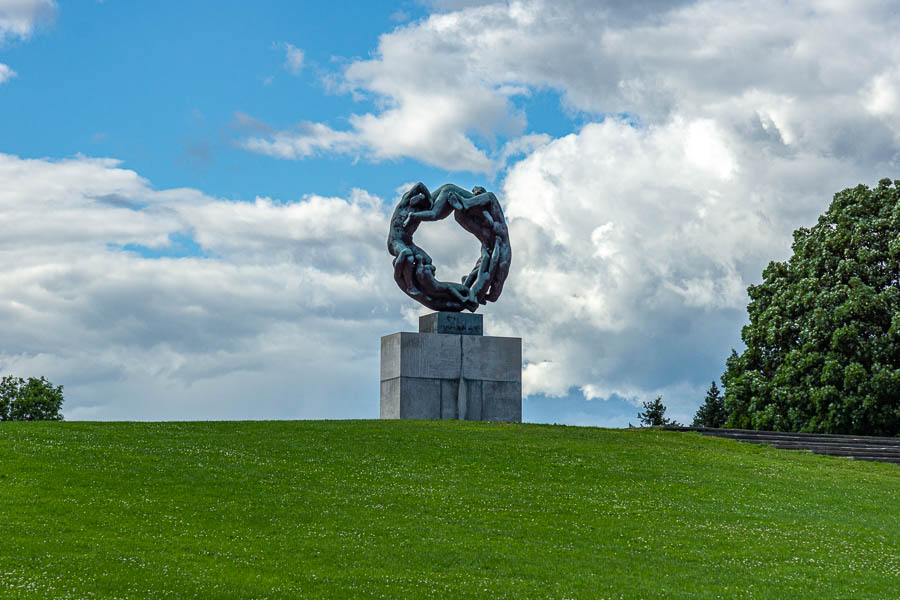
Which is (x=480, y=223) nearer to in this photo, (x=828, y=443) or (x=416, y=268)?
(x=416, y=268)

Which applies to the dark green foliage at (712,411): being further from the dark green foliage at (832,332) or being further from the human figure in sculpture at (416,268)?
the human figure in sculpture at (416,268)

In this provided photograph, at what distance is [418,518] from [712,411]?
4725 cm

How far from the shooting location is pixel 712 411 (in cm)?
6184

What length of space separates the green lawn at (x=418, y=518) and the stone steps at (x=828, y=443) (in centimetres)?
525

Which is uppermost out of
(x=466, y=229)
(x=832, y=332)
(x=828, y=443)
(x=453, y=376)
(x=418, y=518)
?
(x=466, y=229)

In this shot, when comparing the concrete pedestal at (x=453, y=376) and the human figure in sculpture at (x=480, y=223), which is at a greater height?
the human figure in sculpture at (x=480, y=223)

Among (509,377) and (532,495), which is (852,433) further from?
(532,495)

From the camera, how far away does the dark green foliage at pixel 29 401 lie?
50.4 metres

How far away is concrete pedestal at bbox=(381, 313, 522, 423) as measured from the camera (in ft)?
109

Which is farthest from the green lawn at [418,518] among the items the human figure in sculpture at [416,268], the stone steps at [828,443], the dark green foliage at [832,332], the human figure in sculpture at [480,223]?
the dark green foliage at [832,332]

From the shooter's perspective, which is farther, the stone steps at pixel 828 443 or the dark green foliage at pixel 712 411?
the dark green foliage at pixel 712 411

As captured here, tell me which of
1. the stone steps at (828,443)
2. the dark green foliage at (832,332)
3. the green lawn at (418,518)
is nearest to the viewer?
the green lawn at (418,518)

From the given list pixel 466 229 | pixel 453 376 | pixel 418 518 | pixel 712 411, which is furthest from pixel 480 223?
pixel 712 411

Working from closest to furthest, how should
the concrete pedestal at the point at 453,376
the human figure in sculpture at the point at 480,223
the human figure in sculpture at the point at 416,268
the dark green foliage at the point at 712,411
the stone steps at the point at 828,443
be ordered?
the stone steps at the point at 828,443, the concrete pedestal at the point at 453,376, the human figure in sculpture at the point at 416,268, the human figure in sculpture at the point at 480,223, the dark green foliage at the point at 712,411
